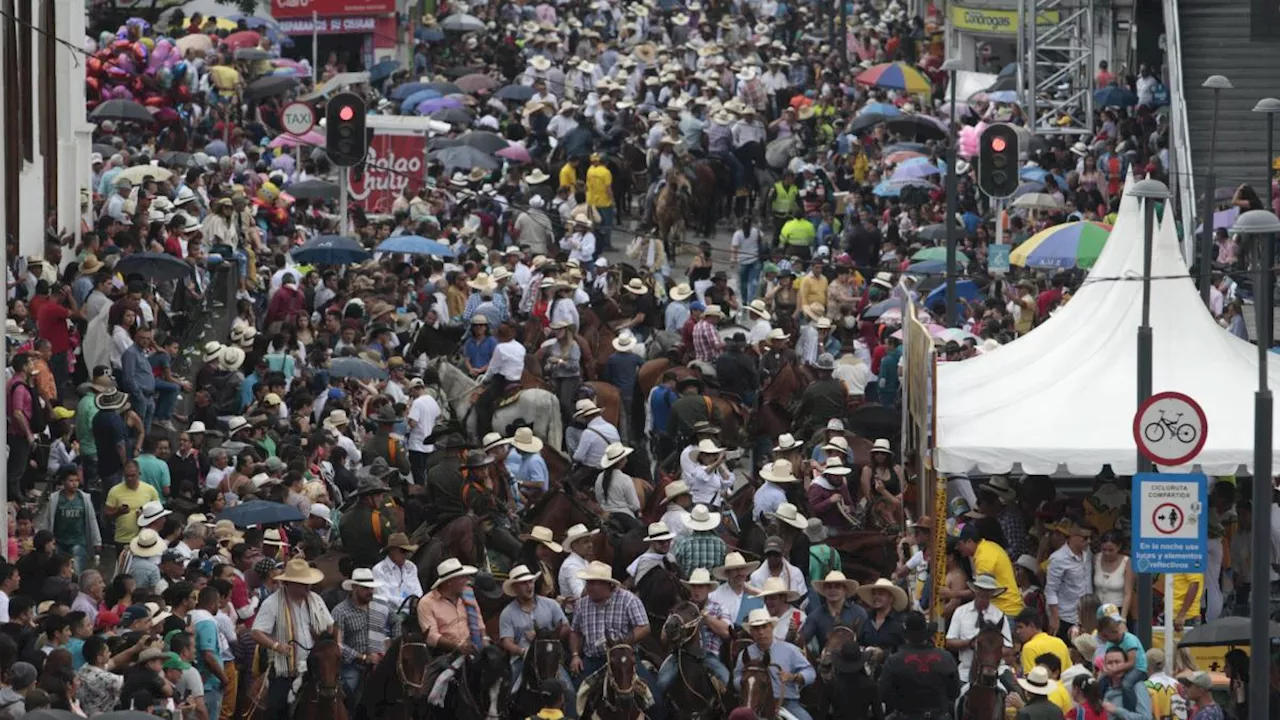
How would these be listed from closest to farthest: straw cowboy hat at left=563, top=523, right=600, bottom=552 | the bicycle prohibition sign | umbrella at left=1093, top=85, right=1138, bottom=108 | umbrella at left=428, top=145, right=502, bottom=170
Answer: the bicycle prohibition sign → straw cowboy hat at left=563, top=523, right=600, bottom=552 → umbrella at left=428, top=145, right=502, bottom=170 → umbrella at left=1093, top=85, right=1138, bottom=108

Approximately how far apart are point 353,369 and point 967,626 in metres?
9.38

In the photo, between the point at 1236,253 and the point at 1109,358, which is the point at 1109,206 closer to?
the point at 1236,253

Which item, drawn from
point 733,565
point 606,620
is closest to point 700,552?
point 733,565

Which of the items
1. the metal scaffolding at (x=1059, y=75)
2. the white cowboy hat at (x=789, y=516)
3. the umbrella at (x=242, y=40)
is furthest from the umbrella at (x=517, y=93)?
the white cowboy hat at (x=789, y=516)

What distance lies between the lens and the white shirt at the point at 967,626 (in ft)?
72.4

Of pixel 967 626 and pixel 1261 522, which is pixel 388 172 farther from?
pixel 1261 522

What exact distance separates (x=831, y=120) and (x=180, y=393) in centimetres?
2563

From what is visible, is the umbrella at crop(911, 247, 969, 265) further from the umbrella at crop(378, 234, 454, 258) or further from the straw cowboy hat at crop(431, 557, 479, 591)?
the straw cowboy hat at crop(431, 557, 479, 591)

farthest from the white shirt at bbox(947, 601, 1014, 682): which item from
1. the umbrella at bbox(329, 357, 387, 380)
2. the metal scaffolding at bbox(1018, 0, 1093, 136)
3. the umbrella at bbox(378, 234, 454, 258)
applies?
the metal scaffolding at bbox(1018, 0, 1093, 136)

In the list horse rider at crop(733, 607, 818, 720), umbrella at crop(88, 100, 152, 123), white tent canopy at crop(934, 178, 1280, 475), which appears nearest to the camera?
horse rider at crop(733, 607, 818, 720)

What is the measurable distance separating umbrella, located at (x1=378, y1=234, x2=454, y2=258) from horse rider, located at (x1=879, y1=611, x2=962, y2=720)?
17.7 meters

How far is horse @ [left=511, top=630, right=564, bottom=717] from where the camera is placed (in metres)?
20.8

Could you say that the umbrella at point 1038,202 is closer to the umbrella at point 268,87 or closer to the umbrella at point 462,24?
the umbrella at point 268,87

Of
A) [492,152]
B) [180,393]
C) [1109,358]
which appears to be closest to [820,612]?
[1109,358]
